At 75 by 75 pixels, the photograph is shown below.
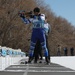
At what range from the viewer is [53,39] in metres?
71.6

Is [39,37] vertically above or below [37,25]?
below

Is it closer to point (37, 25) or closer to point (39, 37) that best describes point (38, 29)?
point (37, 25)

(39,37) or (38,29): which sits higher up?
(38,29)

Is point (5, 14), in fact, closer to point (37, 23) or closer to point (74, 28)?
point (37, 23)

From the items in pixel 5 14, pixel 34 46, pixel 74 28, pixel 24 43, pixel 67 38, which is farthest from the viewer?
pixel 74 28

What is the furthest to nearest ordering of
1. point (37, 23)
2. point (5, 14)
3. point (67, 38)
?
1. point (67, 38)
2. point (5, 14)
3. point (37, 23)

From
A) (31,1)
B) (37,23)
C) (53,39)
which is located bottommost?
(37,23)

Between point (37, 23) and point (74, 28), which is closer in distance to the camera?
point (37, 23)

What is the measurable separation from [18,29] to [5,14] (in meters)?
3.93

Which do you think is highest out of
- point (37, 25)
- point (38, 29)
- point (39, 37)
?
point (37, 25)

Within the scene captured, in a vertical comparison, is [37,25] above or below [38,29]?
above

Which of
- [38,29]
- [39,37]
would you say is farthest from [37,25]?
[39,37]

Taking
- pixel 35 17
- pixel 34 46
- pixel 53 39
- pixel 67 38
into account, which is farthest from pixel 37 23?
pixel 67 38

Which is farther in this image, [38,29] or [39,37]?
[39,37]
